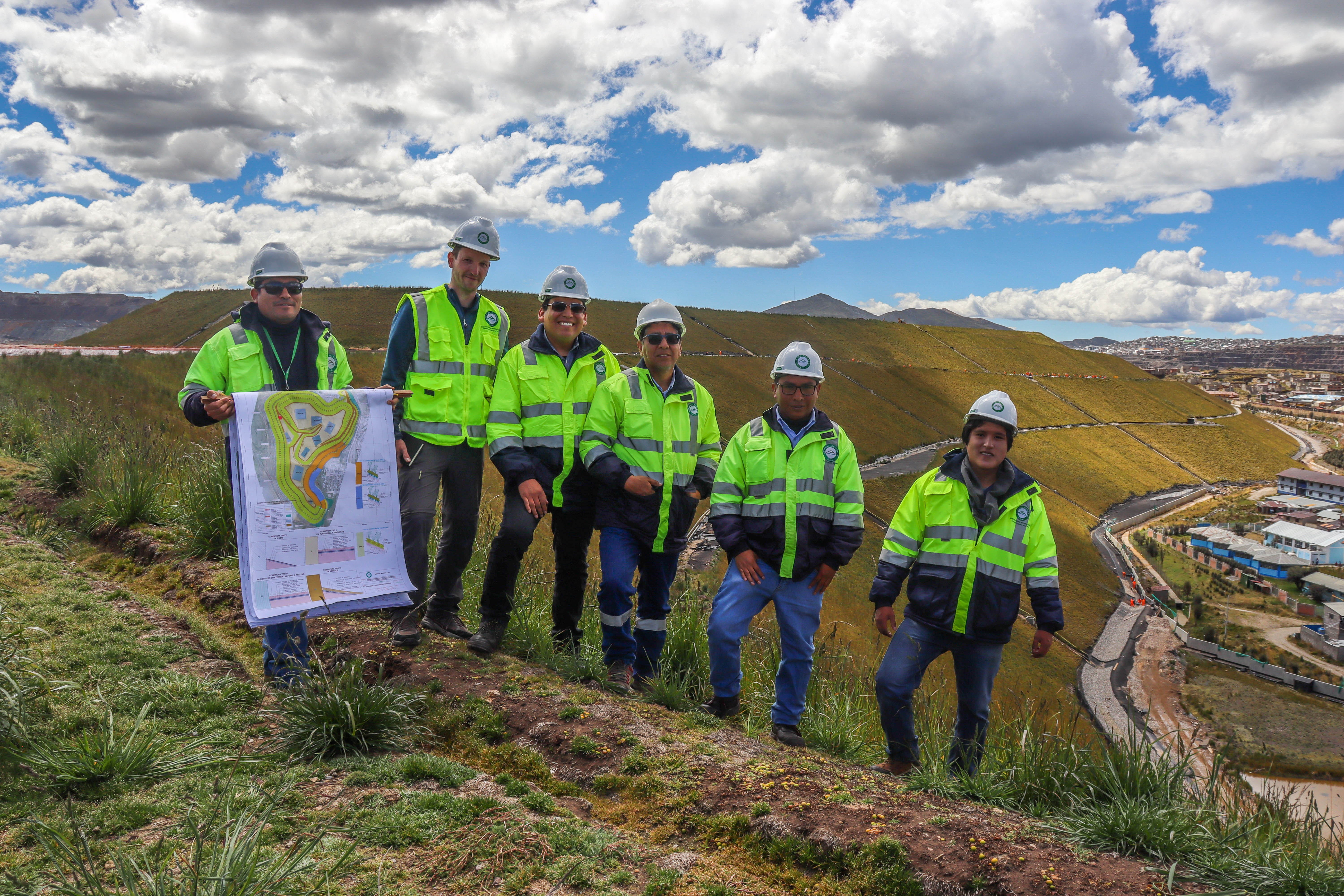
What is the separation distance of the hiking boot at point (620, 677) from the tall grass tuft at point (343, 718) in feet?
4.48

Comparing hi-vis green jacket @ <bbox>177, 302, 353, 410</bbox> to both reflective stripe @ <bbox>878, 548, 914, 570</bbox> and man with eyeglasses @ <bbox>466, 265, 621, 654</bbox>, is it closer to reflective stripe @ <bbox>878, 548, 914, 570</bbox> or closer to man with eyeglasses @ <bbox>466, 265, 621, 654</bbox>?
man with eyeglasses @ <bbox>466, 265, 621, 654</bbox>

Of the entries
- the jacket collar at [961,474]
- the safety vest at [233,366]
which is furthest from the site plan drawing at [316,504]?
the jacket collar at [961,474]

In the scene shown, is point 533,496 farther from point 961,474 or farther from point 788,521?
point 961,474

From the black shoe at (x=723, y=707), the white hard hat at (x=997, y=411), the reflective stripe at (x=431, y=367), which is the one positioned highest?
the reflective stripe at (x=431, y=367)

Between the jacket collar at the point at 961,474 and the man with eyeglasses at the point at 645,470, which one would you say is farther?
the man with eyeglasses at the point at 645,470

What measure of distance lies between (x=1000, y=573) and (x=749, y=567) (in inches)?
57.2

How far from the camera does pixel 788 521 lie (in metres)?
4.57

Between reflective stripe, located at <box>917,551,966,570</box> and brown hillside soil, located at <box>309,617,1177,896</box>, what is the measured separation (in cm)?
124

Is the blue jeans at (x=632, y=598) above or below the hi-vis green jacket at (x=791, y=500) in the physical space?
below

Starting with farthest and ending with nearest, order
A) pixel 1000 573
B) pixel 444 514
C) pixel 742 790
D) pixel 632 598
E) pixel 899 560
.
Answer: pixel 632 598 → pixel 444 514 → pixel 899 560 → pixel 1000 573 → pixel 742 790

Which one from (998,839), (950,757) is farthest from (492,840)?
(950,757)

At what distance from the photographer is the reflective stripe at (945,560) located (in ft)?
14.3

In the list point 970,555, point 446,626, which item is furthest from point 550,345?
point 970,555

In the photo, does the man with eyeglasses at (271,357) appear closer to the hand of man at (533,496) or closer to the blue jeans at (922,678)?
the hand of man at (533,496)
